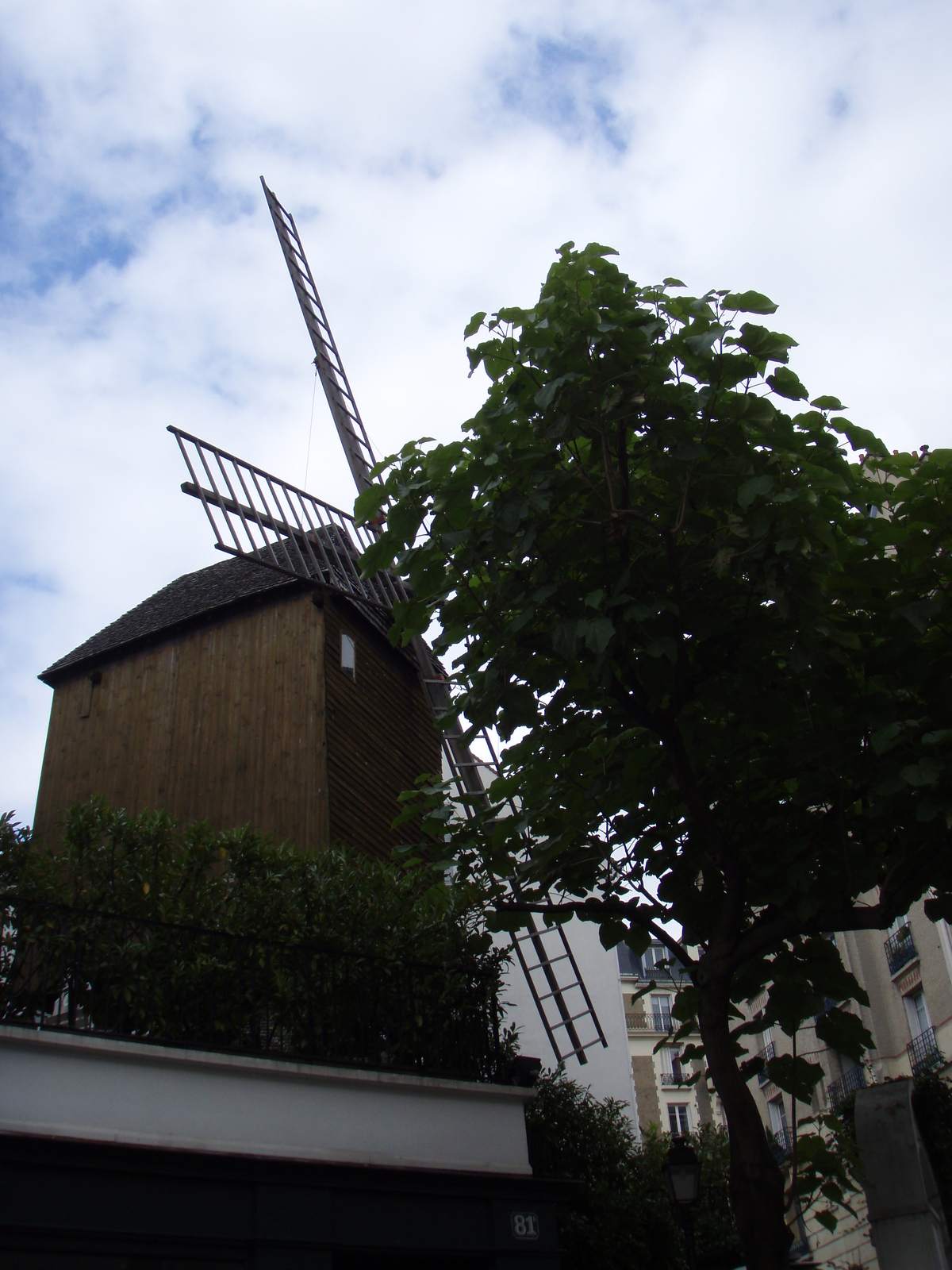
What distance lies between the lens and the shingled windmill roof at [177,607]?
15625mm

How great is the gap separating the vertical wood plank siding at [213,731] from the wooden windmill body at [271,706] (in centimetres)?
2

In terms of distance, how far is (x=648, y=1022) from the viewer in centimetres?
4478

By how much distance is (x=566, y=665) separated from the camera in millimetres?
6594

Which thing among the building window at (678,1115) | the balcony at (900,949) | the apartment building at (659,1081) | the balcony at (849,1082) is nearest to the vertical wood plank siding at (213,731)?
the balcony at (900,949)

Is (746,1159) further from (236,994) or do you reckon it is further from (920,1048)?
(920,1048)

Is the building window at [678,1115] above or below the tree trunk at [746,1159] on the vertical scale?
above

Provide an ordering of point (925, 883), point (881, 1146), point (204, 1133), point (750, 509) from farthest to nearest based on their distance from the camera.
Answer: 1. point (881, 1146)
2. point (204, 1133)
3. point (925, 883)
4. point (750, 509)

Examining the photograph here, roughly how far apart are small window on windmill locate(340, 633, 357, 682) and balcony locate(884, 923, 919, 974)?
1157cm

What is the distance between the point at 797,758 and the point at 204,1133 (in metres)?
4.57

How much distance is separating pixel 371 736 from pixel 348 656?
1.16m

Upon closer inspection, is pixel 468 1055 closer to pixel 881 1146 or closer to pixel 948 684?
pixel 881 1146

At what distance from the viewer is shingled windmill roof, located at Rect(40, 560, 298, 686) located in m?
15.6

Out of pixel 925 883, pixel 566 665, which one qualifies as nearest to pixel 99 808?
pixel 566 665

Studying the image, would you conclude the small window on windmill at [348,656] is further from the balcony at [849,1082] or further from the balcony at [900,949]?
the balcony at [849,1082]
